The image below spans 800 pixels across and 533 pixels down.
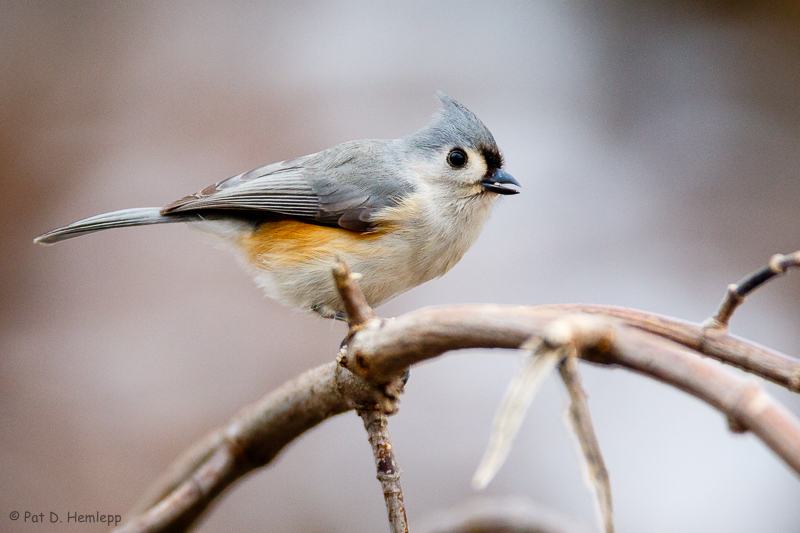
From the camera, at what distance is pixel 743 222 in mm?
2477

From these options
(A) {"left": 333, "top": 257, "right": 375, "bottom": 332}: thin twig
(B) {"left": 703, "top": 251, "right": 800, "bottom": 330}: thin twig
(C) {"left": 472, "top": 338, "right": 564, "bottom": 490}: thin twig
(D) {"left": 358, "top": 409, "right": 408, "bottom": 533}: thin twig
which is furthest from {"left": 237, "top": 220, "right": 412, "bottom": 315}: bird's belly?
(C) {"left": 472, "top": 338, "right": 564, "bottom": 490}: thin twig

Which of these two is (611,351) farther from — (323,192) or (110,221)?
(110,221)

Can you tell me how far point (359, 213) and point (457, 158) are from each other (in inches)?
12.9

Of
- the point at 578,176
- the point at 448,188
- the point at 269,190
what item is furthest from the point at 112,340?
the point at 578,176

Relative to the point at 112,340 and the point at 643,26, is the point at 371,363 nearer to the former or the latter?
the point at 112,340

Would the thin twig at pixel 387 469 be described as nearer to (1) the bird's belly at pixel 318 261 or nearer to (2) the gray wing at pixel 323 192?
(1) the bird's belly at pixel 318 261

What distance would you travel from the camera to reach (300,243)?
65.2 inches

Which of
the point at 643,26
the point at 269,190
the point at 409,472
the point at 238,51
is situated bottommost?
the point at 409,472

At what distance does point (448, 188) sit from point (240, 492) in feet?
4.17

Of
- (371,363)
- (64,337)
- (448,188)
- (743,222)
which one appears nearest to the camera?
(371,363)

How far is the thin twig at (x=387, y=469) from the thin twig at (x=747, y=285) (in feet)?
1.68

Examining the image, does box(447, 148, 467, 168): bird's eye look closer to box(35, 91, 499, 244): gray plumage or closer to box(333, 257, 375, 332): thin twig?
box(35, 91, 499, 244): gray plumage

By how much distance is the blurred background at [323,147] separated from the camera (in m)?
2.12

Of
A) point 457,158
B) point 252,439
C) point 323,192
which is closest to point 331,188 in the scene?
point 323,192
